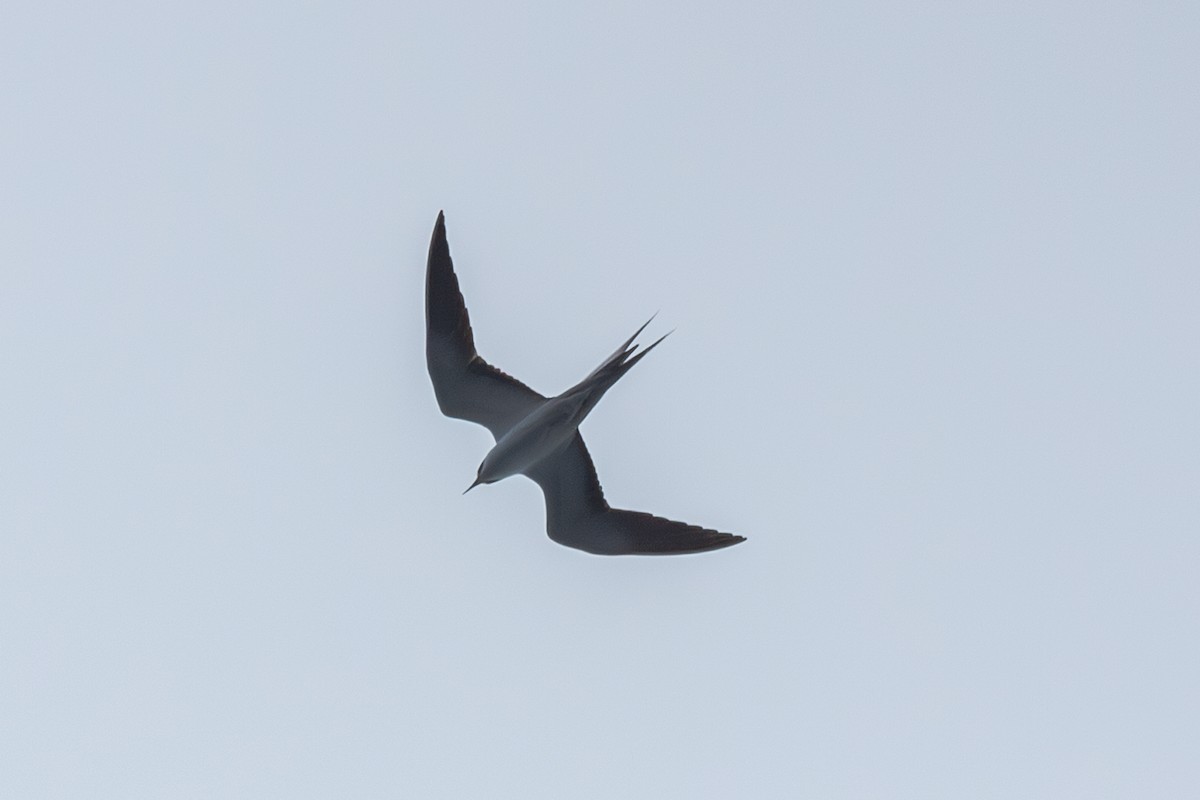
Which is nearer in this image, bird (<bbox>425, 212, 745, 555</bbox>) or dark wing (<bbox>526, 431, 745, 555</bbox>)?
bird (<bbox>425, 212, 745, 555</bbox>)

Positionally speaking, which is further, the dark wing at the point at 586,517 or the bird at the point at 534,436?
the dark wing at the point at 586,517

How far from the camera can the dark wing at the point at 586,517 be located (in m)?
16.0

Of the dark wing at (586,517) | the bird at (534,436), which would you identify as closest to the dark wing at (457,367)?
→ the bird at (534,436)

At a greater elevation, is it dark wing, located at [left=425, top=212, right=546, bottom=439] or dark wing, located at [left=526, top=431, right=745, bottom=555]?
dark wing, located at [left=425, top=212, right=546, bottom=439]

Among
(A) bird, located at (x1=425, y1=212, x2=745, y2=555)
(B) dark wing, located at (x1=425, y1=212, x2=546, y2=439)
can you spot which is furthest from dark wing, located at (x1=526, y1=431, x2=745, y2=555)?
(B) dark wing, located at (x1=425, y1=212, x2=546, y2=439)

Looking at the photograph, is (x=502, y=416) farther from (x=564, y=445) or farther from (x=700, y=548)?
(x=700, y=548)

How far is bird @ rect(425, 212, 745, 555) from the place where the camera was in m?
15.0

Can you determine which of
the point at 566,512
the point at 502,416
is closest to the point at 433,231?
the point at 502,416

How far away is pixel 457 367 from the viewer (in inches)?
623

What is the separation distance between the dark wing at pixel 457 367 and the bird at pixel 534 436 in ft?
0.04

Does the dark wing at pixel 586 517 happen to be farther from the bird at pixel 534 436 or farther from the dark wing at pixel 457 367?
the dark wing at pixel 457 367

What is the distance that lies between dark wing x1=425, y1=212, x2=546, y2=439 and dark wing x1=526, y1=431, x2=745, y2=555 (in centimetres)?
77

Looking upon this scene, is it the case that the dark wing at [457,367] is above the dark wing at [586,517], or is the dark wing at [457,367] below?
above

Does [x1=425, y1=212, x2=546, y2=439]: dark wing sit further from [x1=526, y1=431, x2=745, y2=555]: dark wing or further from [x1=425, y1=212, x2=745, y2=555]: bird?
[x1=526, y1=431, x2=745, y2=555]: dark wing
